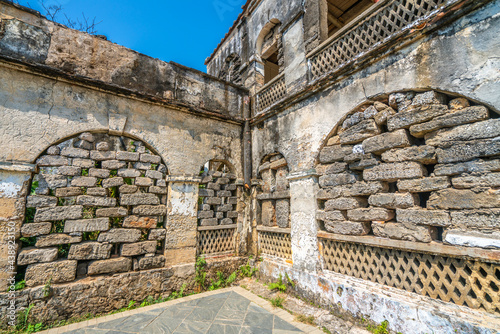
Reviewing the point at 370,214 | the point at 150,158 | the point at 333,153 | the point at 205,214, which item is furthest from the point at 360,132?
the point at 150,158

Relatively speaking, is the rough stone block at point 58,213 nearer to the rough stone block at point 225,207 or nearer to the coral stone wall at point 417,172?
the rough stone block at point 225,207

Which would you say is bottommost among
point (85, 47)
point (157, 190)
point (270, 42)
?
point (157, 190)

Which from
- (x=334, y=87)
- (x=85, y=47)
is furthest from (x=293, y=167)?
(x=85, y=47)

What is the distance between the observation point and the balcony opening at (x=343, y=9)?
670 centimetres

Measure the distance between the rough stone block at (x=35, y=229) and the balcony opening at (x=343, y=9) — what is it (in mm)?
7564

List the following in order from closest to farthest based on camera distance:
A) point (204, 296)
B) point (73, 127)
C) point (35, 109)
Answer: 1. point (35, 109)
2. point (73, 127)
3. point (204, 296)

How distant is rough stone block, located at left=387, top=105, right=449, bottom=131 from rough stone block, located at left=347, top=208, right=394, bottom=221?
1182 mm

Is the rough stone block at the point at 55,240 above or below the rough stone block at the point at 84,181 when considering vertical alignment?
below

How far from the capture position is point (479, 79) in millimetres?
2705

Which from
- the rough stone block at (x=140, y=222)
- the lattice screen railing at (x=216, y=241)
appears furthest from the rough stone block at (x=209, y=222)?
the rough stone block at (x=140, y=222)

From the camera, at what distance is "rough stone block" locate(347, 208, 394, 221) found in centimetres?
344

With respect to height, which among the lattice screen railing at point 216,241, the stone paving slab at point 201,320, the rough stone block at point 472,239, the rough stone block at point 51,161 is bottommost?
the stone paving slab at point 201,320

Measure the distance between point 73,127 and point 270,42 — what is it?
5.33m

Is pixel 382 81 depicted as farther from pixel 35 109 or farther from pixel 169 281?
pixel 35 109
